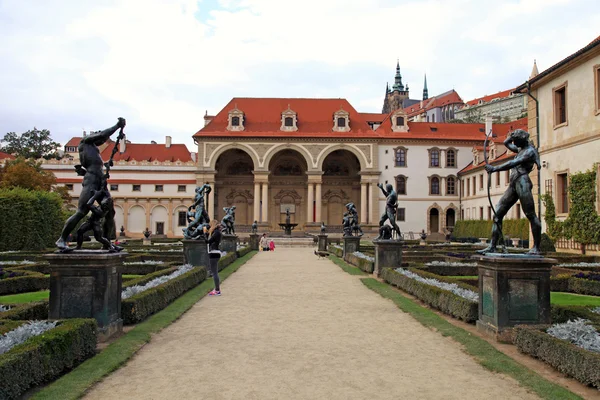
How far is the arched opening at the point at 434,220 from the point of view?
176 feet

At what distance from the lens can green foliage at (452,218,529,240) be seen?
35759mm

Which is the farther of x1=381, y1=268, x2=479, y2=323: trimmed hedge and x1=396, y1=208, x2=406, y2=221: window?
x1=396, y1=208, x2=406, y2=221: window

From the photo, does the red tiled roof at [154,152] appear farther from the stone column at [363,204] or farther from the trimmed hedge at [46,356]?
the trimmed hedge at [46,356]

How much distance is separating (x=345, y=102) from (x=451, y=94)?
64.2 metres

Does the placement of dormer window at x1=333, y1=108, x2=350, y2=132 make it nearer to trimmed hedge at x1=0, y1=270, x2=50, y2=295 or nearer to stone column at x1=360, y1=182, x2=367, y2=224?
stone column at x1=360, y1=182, x2=367, y2=224

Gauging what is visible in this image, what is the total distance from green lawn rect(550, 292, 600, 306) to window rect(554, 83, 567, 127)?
1277 centimetres

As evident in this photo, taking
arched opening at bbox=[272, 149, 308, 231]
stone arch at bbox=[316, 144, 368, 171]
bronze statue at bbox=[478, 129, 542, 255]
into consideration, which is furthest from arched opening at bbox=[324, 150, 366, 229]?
bronze statue at bbox=[478, 129, 542, 255]

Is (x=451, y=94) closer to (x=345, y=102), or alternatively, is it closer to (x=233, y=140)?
(x=345, y=102)

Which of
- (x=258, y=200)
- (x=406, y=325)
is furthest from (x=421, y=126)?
(x=406, y=325)

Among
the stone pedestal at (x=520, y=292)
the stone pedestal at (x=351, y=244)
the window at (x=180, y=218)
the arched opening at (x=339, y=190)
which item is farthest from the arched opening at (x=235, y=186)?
the stone pedestal at (x=520, y=292)

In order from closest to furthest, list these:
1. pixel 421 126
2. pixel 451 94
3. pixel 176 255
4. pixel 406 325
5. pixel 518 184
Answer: pixel 518 184 → pixel 406 325 → pixel 176 255 → pixel 421 126 → pixel 451 94

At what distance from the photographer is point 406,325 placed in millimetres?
8484

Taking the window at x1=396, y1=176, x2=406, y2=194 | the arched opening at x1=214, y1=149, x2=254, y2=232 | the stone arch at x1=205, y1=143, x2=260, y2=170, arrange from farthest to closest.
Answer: the arched opening at x1=214, y1=149, x2=254, y2=232
the window at x1=396, y1=176, x2=406, y2=194
the stone arch at x1=205, y1=143, x2=260, y2=170

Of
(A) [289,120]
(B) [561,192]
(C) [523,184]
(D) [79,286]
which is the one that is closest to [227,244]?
(B) [561,192]
